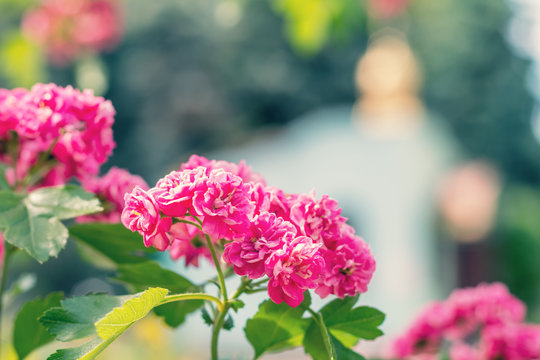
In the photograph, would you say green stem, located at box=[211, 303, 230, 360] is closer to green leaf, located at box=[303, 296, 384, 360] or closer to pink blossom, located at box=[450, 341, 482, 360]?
green leaf, located at box=[303, 296, 384, 360]

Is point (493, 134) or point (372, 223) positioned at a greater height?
point (493, 134)

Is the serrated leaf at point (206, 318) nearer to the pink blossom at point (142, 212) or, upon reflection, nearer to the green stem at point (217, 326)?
the green stem at point (217, 326)

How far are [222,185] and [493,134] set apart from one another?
13.6 meters

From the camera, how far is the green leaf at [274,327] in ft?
2.57

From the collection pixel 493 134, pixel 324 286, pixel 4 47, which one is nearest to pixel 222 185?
pixel 324 286

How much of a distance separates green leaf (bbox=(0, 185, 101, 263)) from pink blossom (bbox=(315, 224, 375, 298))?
286mm

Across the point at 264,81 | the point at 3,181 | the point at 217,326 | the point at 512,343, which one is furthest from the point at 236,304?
the point at 264,81

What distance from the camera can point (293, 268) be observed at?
2.17 feet

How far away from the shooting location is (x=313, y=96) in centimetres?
1346

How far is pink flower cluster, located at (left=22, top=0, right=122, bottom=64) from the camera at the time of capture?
289 centimetres

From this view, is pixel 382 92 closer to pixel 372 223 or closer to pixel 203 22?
pixel 372 223

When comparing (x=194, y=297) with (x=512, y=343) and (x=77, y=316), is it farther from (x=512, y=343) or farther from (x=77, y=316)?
(x=512, y=343)

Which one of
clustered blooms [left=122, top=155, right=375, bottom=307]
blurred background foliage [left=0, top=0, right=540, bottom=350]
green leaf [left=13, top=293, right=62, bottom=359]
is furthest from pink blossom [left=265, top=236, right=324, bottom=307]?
blurred background foliage [left=0, top=0, right=540, bottom=350]

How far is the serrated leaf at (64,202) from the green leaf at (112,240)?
0.08m
